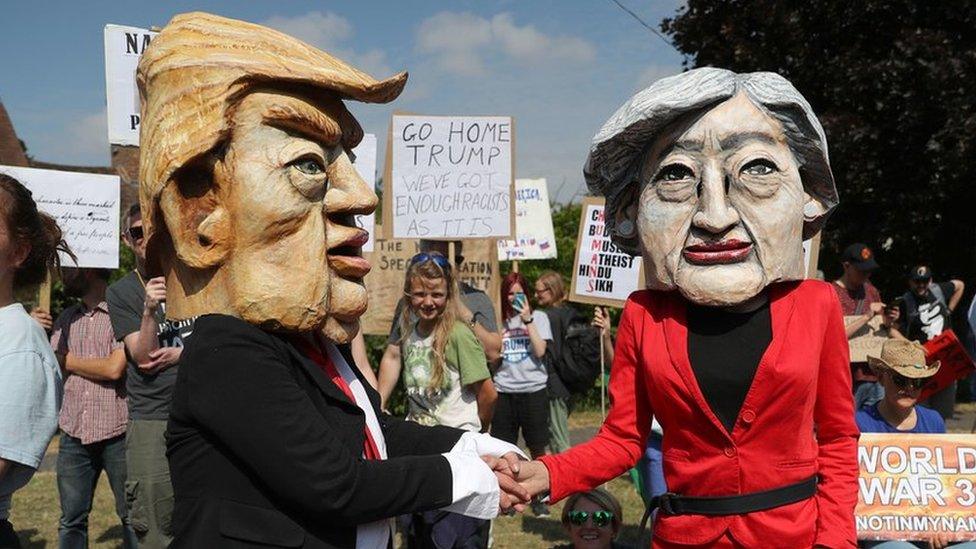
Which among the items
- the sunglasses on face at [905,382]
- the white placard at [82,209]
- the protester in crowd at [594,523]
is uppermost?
the white placard at [82,209]

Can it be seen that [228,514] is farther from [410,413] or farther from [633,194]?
[410,413]

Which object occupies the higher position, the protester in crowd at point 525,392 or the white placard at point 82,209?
the white placard at point 82,209

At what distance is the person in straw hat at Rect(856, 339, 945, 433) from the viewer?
14.0ft

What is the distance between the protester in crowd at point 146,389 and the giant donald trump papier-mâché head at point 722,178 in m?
2.32

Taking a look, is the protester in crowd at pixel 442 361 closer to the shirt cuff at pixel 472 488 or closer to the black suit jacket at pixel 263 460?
the shirt cuff at pixel 472 488

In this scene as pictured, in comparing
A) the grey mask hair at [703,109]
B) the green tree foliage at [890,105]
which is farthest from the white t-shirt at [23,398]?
the green tree foliage at [890,105]

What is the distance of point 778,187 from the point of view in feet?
8.09

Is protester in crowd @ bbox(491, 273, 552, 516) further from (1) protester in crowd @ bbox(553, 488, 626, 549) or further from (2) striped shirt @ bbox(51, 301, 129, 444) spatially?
(2) striped shirt @ bbox(51, 301, 129, 444)

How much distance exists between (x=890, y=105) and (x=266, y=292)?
1115 cm

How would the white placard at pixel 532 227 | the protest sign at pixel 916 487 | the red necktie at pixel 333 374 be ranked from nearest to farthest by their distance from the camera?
the red necktie at pixel 333 374 < the protest sign at pixel 916 487 < the white placard at pixel 532 227

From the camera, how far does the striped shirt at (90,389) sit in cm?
463

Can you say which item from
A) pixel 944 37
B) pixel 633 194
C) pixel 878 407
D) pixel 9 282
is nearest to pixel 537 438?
pixel 878 407

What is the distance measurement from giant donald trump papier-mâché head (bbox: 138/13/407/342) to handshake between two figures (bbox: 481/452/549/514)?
608 mm

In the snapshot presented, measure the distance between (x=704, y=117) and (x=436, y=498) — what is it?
1.29 metres
